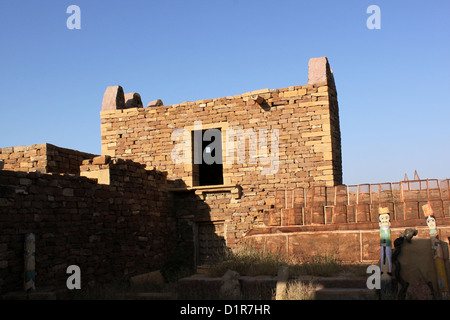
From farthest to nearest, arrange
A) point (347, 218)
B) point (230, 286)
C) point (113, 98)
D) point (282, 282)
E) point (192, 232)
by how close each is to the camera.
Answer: point (113, 98) < point (192, 232) < point (347, 218) < point (230, 286) < point (282, 282)

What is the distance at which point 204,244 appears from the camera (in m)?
12.5

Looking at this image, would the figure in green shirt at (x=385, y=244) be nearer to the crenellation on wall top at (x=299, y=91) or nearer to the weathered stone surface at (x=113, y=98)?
the crenellation on wall top at (x=299, y=91)

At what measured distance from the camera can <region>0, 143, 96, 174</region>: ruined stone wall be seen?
10.5 meters

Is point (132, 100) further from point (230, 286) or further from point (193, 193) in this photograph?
point (230, 286)

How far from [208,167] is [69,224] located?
839cm

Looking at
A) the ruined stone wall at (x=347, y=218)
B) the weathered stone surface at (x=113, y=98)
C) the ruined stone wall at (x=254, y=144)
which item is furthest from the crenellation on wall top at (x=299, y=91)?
the ruined stone wall at (x=347, y=218)

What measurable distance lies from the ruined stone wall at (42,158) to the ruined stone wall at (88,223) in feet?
3.00

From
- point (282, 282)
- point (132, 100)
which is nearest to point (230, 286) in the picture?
point (282, 282)

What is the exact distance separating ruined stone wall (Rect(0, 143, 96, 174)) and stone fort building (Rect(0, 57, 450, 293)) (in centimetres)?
3

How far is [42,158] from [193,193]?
4.06 meters

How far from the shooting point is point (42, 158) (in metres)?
10.5

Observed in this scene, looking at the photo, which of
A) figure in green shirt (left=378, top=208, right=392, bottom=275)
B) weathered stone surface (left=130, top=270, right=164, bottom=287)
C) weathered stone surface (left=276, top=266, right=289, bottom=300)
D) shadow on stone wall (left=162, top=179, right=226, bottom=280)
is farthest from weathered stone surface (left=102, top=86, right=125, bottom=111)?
figure in green shirt (left=378, top=208, right=392, bottom=275)

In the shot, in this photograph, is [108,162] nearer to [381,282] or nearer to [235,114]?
[235,114]

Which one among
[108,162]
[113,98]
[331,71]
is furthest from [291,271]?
[113,98]
